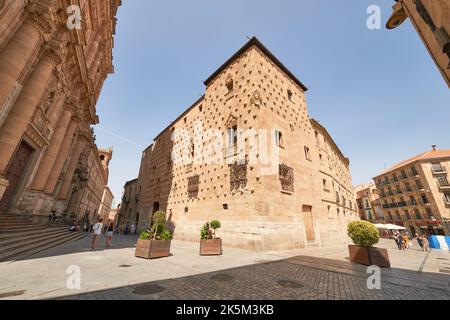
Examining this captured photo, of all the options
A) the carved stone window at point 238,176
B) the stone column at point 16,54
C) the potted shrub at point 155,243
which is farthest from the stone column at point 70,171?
the carved stone window at point 238,176

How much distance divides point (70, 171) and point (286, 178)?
21525 mm

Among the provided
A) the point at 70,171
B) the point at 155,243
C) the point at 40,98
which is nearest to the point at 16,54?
the point at 40,98

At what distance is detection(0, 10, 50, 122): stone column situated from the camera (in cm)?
783

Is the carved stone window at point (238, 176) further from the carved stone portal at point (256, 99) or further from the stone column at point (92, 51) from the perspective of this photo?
the stone column at point (92, 51)

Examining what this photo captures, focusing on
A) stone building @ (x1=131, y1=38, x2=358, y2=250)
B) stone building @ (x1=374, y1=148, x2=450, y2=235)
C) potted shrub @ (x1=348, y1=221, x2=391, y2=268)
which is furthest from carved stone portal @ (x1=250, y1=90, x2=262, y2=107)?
stone building @ (x1=374, y1=148, x2=450, y2=235)

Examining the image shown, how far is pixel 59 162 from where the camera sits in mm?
16047

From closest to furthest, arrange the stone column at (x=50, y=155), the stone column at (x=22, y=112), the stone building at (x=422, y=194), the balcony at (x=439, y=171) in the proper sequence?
the stone column at (x=22, y=112) < the stone column at (x=50, y=155) < the stone building at (x=422, y=194) < the balcony at (x=439, y=171)

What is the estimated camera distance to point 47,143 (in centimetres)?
1420

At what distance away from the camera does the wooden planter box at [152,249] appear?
7.65m

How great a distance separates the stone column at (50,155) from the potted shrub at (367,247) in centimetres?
1967

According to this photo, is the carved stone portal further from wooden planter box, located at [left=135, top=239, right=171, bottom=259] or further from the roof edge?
wooden planter box, located at [left=135, top=239, right=171, bottom=259]

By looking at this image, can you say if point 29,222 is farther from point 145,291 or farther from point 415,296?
point 415,296
